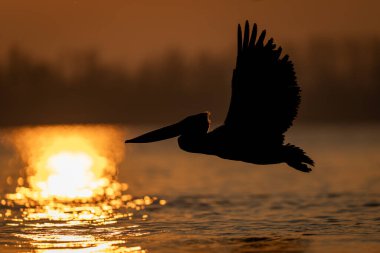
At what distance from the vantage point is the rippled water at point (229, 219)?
43.2 ft

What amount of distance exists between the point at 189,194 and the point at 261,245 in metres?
8.07

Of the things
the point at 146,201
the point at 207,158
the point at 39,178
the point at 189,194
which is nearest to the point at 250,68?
the point at 146,201

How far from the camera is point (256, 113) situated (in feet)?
40.7

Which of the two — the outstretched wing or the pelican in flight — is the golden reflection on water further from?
the outstretched wing

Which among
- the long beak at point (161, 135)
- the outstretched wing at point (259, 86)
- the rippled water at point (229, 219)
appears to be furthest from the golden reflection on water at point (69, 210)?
the outstretched wing at point (259, 86)

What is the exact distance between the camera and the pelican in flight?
1218 cm

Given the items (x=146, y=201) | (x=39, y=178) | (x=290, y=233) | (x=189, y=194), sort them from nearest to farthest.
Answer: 1. (x=290, y=233)
2. (x=146, y=201)
3. (x=189, y=194)
4. (x=39, y=178)

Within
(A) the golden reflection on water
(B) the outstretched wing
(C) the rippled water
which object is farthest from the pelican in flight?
(A) the golden reflection on water

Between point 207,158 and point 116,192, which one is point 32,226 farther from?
point 207,158

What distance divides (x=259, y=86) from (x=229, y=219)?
13.6 feet

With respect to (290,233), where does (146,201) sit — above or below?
above

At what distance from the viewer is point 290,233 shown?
46.3 ft

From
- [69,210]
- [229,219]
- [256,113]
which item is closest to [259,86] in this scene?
[256,113]

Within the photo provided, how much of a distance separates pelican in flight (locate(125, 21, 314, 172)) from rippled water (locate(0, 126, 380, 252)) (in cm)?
115
